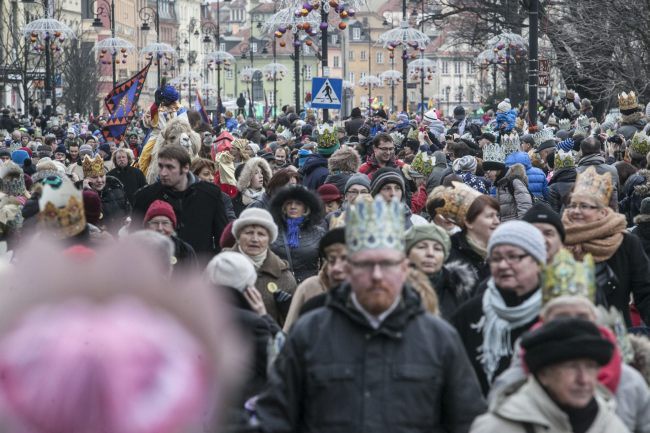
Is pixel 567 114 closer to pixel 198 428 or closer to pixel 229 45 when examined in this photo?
pixel 198 428

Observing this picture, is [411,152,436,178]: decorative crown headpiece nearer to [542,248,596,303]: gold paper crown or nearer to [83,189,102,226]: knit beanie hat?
[83,189,102,226]: knit beanie hat

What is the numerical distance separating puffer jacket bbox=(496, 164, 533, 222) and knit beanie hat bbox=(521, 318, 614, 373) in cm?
831

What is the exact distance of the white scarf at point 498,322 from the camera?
589 centimetres

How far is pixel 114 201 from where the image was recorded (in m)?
13.8

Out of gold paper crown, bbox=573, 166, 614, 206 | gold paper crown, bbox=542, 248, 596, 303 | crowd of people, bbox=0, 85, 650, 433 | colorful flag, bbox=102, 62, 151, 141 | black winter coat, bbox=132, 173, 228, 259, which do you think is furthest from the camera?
colorful flag, bbox=102, 62, 151, 141

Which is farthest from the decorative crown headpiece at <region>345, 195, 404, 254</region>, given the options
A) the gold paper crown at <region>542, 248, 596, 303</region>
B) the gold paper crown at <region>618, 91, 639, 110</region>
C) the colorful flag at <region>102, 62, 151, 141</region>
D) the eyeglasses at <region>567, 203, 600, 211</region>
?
the colorful flag at <region>102, 62, 151, 141</region>

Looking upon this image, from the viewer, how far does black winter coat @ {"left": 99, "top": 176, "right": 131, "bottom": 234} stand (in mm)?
13297

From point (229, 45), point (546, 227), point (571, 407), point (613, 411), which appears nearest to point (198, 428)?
point (571, 407)

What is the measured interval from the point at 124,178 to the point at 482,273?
8370 mm

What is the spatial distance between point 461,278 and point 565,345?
2709 millimetres

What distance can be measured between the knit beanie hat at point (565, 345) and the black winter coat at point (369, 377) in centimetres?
29

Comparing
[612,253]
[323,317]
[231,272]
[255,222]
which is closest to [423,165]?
[255,222]

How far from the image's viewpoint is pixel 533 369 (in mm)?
4539

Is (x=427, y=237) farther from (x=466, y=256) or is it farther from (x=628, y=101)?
(x=628, y=101)
